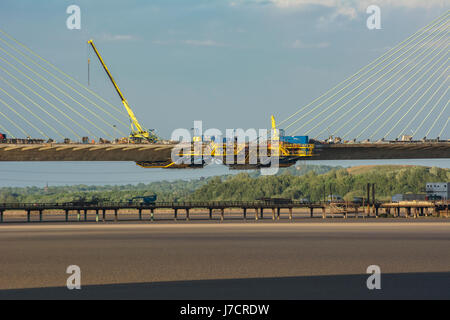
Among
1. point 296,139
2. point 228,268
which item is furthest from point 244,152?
A: point 228,268

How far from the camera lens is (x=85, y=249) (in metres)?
62.0

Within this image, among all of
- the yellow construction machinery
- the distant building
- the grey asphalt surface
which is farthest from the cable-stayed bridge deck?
the grey asphalt surface

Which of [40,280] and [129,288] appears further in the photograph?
[40,280]

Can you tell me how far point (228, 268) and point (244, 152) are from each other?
98.8 metres

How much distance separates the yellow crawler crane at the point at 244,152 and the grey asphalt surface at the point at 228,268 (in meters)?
71.6

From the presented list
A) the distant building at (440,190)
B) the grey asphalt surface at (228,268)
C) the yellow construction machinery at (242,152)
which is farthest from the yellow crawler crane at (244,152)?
the grey asphalt surface at (228,268)

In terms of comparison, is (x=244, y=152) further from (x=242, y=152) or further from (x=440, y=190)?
(x=440, y=190)

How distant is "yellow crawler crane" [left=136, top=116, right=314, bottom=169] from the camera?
469ft

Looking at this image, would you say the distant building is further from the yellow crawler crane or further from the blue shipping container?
the yellow crawler crane

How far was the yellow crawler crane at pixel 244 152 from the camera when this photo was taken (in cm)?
14288
